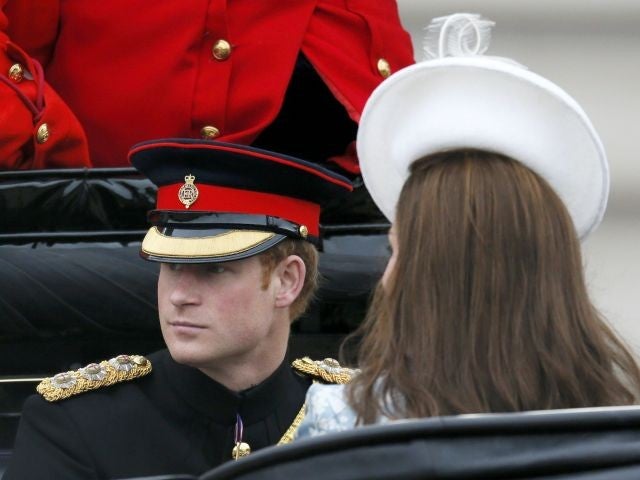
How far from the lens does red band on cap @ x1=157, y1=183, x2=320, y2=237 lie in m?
2.00

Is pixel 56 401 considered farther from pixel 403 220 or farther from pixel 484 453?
pixel 484 453

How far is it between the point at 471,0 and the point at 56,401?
1589 mm

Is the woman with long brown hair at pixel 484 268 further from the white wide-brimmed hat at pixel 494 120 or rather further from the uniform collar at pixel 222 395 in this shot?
the uniform collar at pixel 222 395

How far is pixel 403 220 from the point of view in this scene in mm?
1383

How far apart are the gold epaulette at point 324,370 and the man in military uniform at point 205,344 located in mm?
42

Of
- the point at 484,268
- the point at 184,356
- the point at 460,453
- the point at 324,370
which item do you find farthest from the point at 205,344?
the point at 460,453

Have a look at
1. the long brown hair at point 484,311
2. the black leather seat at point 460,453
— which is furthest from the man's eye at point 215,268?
the black leather seat at point 460,453

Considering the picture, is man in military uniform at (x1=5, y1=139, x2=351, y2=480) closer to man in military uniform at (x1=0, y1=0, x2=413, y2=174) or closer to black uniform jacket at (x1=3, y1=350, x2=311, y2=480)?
black uniform jacket at (x1=3, y1=350, x2=311, y2=480)

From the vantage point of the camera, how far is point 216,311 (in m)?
1.88

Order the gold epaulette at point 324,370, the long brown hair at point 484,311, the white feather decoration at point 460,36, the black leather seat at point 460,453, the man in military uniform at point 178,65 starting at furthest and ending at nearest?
the man in military uniform at point 178,65, the gold epaulette at point 324,370, the white feather decoration at point 460,36, the long brown hair at point 484,311, the black leather seat at point 460,453

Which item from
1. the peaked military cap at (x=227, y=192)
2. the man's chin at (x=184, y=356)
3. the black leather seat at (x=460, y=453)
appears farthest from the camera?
the peaked military cap at (x=227, y=192)

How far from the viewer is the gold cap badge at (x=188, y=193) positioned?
6.53 ft

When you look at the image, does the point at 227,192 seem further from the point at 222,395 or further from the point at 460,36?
the point at 460,36

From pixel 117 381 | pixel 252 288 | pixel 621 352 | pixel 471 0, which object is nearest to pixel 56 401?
pixel 117 381
